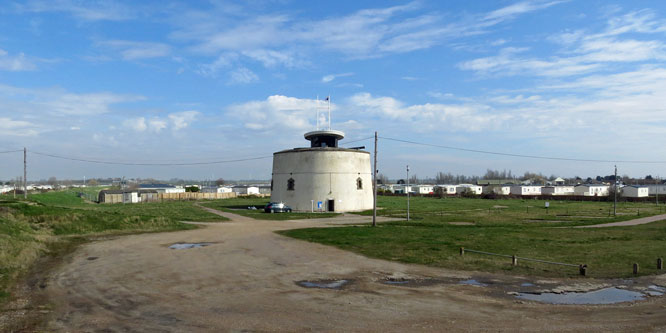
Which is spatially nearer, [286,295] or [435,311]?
[435,311]

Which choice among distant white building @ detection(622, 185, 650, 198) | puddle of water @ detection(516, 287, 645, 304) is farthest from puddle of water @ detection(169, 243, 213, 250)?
distant white building @ detection(622, 185, 650, 198)

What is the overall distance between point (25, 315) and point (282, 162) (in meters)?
45.2

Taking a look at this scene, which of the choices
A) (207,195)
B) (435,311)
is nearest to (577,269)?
(435,311)

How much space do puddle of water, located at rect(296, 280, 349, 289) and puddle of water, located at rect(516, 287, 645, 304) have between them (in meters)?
5.75

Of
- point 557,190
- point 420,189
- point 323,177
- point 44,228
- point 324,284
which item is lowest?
point 324,284

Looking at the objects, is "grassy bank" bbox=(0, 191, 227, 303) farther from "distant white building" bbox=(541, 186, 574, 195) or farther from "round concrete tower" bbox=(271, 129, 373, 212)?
"distant white building" bbox=(541, 186, 574, 195)

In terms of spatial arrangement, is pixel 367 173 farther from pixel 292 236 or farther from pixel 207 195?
pixel 207 195

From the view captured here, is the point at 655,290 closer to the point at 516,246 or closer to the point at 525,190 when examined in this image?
the point at 516,246

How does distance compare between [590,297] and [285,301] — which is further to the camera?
[590,297]

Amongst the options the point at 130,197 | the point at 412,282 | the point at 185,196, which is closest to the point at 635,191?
the point at 185,196

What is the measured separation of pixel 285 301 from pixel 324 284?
2.59 meters

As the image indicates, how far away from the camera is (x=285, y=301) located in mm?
12422

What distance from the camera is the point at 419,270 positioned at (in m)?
17.2

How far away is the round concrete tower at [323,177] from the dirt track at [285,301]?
32639 millimetres
